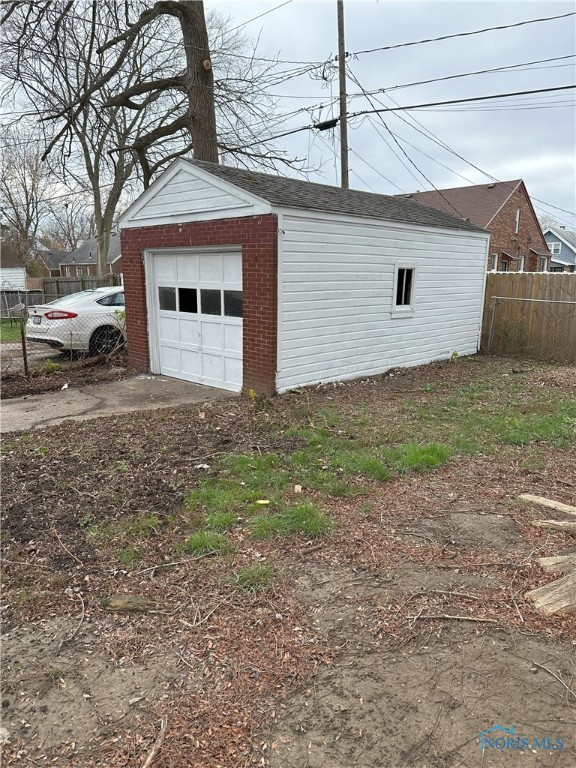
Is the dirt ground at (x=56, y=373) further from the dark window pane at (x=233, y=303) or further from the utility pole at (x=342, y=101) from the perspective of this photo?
the utility pole at (x=342, y=101)

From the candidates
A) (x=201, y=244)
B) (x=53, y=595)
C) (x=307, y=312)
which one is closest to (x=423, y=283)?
(x=307, y=312)

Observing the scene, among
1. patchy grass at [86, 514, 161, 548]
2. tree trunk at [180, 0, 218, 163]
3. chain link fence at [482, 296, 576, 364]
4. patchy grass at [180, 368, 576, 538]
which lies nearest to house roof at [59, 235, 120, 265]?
tree trunk at [180, 0, 218, 163]

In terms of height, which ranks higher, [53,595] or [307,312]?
[307,312]

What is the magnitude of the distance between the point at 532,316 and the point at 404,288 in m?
4.57

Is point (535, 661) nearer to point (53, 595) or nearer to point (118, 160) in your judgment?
point (53, 595)

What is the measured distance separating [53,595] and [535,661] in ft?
8.31

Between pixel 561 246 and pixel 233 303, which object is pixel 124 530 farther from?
pixel 561 246

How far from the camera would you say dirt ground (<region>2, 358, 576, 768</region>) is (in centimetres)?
194

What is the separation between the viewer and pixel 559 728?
77.0 inches

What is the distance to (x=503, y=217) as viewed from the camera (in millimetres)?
29406

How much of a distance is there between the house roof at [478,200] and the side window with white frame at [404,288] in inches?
803

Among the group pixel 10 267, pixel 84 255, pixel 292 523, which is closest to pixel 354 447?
pixel 292 523

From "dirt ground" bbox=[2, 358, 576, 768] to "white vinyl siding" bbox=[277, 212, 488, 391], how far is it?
3738 mm

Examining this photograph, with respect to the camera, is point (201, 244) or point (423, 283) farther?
point (423, 283)
